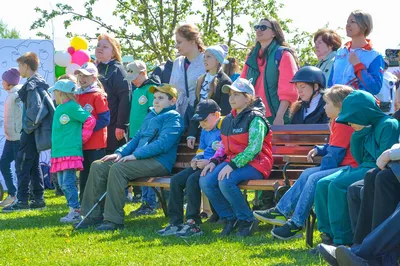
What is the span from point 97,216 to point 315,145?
2.72 metres

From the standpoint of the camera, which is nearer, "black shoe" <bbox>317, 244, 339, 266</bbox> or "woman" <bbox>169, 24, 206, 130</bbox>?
"black shoe" <bbox>317, 244, 339, 266</bbox>

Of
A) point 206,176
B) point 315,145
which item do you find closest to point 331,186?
point 315,145

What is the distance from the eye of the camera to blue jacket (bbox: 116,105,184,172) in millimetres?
8250

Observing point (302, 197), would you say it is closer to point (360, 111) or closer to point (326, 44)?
point (360, 111)

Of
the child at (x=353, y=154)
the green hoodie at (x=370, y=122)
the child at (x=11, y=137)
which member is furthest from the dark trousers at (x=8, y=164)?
the green hoodie at (x=370, y=122)

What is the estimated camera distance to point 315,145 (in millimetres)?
7199

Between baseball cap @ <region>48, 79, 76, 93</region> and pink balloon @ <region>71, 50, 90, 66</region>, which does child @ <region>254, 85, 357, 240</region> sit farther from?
pink balloon @ <region>71, 50, 90, 66</region>

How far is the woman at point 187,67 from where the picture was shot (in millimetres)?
8852

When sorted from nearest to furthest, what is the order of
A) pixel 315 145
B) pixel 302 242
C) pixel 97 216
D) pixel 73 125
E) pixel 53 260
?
pixel 53 260, pixel 302 242, pixel 315 145, pixel 97 216, pixel 73 125

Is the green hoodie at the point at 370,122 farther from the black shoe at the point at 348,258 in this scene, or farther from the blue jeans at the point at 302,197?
Result: the black shoe at the point at 348,258

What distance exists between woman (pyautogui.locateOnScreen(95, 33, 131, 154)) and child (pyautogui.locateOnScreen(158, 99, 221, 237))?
206 centimetres

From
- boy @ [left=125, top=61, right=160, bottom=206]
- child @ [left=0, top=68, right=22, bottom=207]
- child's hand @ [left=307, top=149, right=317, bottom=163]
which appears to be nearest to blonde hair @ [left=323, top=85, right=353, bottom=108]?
child's hand @ [left=307, top=149, right=317, bottom=163]

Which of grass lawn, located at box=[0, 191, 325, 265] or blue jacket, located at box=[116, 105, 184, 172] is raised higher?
blue jacket, located at box=[116, 105, 184, 172]

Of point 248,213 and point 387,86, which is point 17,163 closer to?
point 248,213
